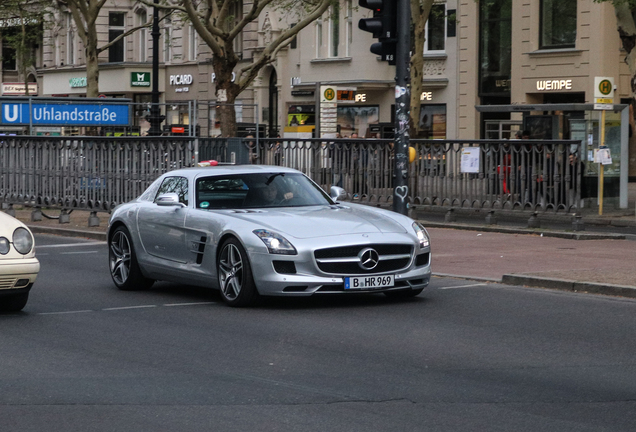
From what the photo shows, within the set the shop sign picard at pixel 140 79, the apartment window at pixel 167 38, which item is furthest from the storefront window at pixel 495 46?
the shop sign picard at pixel 140 79

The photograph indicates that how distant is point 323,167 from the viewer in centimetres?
2427

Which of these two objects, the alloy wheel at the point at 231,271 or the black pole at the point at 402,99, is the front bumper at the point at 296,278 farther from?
the black pole at the point at 402,99

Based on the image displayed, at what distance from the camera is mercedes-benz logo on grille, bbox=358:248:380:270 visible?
36.0 ft

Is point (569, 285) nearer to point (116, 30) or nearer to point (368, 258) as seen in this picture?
point (368, 258)

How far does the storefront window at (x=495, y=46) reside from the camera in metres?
39.3

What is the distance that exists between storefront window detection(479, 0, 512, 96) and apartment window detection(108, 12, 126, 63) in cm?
2496

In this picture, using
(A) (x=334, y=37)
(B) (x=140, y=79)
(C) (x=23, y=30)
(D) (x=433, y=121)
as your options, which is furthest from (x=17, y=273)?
(B) (x=140, y=79)

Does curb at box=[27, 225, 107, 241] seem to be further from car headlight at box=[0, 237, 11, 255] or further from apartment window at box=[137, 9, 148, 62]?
apartment window at box=[137, 9, 148, 62]

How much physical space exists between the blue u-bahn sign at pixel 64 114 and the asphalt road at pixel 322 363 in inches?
570

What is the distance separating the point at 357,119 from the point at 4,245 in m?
35.5

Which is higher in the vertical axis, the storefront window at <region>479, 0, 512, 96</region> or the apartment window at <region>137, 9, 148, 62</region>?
the apartment window at <region>137, 9, 148, 62</region>

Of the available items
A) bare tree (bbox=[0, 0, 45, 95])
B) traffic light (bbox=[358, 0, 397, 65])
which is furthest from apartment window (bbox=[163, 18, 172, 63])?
traffic light (bbox=[358, 0, 397, 65])

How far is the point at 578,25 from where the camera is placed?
36.7 m

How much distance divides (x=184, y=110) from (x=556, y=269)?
33862mm
